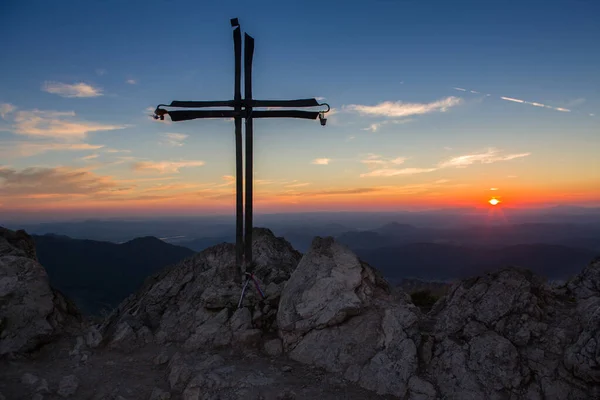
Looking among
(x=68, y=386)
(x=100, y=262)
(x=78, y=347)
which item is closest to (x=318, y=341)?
(x=68, y=386)

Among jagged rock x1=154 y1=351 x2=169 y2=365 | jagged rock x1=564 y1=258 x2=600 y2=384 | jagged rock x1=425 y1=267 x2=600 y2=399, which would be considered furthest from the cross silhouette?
jagged rock x1=564 y1=258 x2=600 y2=384

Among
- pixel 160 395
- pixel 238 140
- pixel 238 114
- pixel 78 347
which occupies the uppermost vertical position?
pixel 238 114

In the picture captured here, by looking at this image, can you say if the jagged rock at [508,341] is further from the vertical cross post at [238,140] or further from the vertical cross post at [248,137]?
the vertical cross post at [238,140]

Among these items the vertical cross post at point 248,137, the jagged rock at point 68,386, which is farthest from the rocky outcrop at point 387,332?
the jagged rock at point 68,386

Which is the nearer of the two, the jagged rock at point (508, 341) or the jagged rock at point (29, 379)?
the jagged rock at point (508, 341)

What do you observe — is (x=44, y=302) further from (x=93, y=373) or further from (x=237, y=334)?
(x=237, y=334)

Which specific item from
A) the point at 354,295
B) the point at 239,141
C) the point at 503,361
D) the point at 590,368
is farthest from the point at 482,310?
the point at 239,141

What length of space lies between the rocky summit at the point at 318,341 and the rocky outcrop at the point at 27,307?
0.03m

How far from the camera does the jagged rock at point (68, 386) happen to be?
7789mm

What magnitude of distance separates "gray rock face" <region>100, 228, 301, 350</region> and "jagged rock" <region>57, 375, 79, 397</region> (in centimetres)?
148

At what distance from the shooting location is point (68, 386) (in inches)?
312

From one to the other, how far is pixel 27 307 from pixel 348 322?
26.5 ft

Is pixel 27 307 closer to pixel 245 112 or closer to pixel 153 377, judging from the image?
pixel 153 377

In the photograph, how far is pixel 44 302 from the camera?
1014 centimetres
